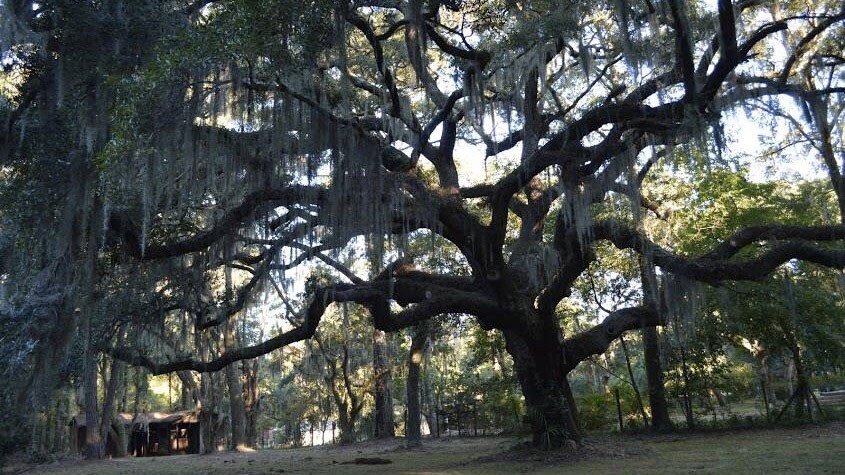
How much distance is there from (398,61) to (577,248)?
5.61m

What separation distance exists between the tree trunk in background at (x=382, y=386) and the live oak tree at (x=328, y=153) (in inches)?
369

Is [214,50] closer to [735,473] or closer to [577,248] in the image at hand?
[577,248]

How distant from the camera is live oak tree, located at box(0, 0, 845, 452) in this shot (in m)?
7.11

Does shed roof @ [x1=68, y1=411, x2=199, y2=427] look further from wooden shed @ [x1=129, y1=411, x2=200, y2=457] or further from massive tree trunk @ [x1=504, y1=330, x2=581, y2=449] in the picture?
massive tree trunk @ [x1=504, y1=330, x2=581, y2=449]

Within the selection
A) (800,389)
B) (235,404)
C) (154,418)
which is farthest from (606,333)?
(154,418)

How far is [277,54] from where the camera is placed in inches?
263

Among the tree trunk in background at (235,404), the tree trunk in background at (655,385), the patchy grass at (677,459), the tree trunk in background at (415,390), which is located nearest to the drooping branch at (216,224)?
the patchy grass at (677,459)

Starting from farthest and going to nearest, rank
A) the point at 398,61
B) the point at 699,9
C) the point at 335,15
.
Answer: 1. the point at 398,61
2. the point at 699,9
3. the point at 335,15

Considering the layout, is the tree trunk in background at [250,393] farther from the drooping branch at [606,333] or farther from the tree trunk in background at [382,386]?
the drooping branch at [606,333]

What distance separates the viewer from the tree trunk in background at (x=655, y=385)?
48.9 ft

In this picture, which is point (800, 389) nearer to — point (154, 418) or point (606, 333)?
point (606, 333)

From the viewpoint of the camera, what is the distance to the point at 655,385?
15.1m

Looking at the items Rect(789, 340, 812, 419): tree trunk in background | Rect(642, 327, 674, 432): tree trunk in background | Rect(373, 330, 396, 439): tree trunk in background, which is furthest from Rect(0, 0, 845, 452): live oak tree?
Rect(373, 330, 396, 439): tree trunk in background

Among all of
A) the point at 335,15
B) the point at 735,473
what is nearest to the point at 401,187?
the point at 335,15
